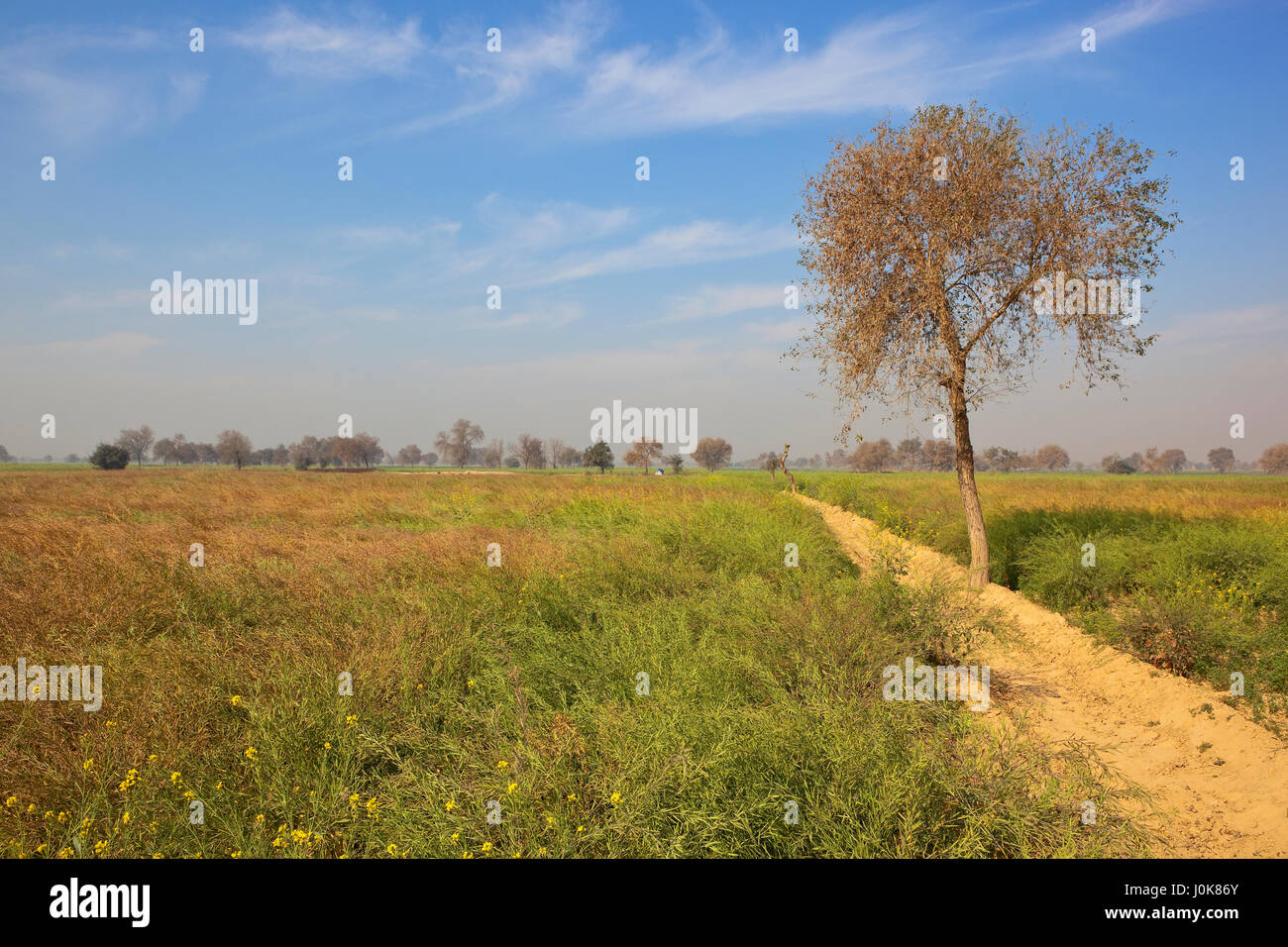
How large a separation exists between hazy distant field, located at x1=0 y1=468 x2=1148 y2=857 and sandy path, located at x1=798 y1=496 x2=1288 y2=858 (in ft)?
3.60

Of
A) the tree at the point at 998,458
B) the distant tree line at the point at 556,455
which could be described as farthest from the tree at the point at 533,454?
the tree at the point at 998,458

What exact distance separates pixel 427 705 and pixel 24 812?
2.29 meters

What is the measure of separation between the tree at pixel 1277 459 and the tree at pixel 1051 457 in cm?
5017

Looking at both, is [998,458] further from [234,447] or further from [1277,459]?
[234,447]

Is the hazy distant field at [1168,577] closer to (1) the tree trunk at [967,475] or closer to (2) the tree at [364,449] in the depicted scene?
(1) the tree trunk at [967,475]

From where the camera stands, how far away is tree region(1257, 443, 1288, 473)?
97500 mm

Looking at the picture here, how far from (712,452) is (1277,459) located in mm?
101038

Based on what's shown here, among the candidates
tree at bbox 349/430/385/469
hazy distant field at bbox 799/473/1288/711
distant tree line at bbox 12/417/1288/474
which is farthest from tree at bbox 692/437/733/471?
hazy distant field at bbox 799/473/1288/711

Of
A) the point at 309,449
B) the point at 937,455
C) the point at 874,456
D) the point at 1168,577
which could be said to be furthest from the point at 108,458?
the point at 874,456

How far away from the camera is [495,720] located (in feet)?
14.2
